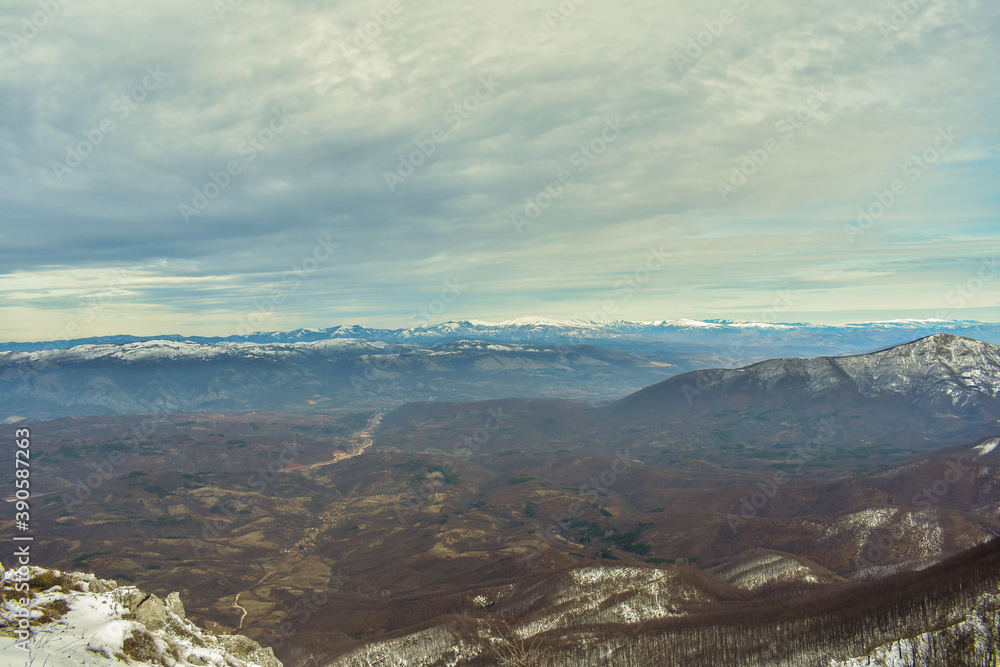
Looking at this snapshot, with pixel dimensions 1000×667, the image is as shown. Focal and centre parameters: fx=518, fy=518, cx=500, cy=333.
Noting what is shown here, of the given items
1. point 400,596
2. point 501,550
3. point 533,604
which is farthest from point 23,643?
point 501,550

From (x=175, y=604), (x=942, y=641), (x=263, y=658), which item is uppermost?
(x=175, y=604)

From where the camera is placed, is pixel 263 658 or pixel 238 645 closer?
pixel 238 645

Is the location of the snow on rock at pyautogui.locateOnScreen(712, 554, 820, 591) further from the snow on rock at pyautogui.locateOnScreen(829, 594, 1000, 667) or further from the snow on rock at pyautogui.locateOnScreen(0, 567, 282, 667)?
the snow on rock at pyautogui.locateOnScreen(0, 567, 282, 667)

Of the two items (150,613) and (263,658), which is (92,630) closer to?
(150,613)

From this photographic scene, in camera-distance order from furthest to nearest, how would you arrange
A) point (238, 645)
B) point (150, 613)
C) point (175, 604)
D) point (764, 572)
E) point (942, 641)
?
point (764, 572)
point (942, 641)
point (238, 645)
point (175, 604)
point (150, 613)

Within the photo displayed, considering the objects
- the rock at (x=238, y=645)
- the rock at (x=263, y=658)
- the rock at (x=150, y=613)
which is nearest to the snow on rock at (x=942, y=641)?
the rock at (x=263, y=658)

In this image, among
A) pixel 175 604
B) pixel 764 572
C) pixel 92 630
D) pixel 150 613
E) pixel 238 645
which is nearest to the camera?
pixel 92 630

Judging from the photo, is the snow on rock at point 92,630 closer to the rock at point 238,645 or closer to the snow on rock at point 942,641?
the rock at point 238,645

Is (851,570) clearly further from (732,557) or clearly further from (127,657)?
(127,657)

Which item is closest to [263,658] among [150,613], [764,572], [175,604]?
[175,604]
